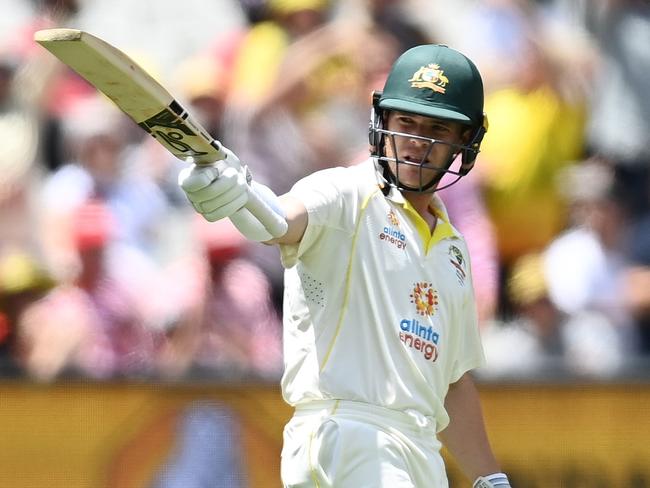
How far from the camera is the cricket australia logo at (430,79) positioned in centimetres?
368

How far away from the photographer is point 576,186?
5.77 metres

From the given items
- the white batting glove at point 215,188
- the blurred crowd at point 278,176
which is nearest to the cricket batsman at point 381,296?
the white batting glove at point 215,188

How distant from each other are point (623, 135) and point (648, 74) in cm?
31

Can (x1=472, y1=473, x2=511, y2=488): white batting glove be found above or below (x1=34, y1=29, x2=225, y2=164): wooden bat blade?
below

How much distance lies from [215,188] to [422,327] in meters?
0.83

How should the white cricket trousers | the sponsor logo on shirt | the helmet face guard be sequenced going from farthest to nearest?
1. the helmet face guard
2. the sponsor logo on shirt
3. the white cricket trousers

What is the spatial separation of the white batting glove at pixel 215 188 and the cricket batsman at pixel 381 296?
0.39 feet

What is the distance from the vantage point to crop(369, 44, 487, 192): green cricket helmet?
363cm

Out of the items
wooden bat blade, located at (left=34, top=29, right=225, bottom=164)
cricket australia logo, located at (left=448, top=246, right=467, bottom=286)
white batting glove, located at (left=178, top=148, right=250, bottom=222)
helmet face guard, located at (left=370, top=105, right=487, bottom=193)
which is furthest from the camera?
cricket australia logo, located at (left=448, top=246, right=467, bottom=286)

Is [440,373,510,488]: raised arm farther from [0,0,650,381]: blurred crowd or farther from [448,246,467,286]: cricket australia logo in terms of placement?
[0,0,650,381]: blurred crowd

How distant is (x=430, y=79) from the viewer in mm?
3693

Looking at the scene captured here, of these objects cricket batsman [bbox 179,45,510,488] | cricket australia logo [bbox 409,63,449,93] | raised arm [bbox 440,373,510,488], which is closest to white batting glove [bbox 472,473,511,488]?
raised arm [bbox 440,373,510,488]

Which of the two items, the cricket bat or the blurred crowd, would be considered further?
the blurred crowd

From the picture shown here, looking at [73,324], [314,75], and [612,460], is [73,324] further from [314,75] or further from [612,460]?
[612,460]
